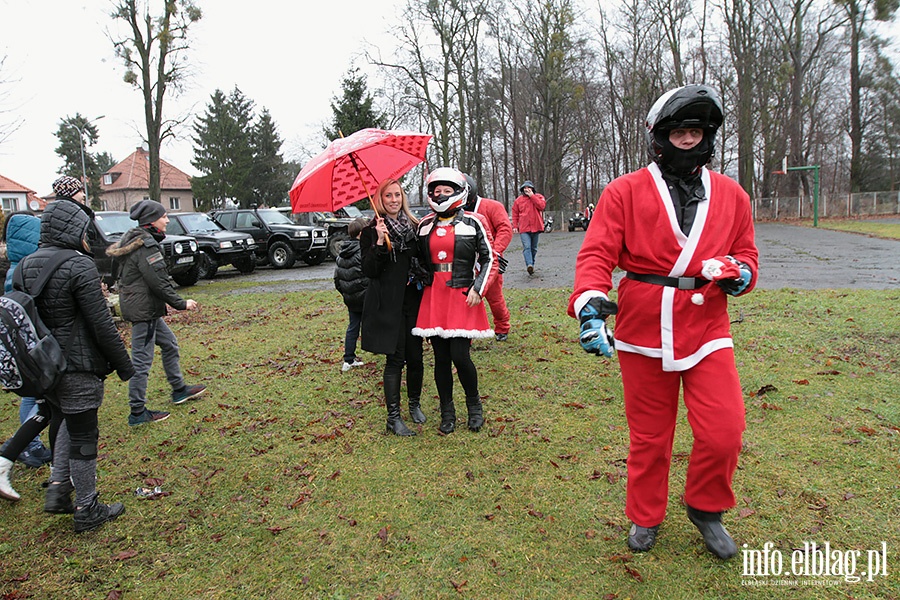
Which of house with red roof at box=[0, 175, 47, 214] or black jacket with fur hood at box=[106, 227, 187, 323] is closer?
black jacket with fur hood at box=[106, 227, 187, 323]

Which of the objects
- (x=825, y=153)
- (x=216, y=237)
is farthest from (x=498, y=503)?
(x=825, y=153)

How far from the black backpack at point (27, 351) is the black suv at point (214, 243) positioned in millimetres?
13729

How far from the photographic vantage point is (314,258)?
778 inches

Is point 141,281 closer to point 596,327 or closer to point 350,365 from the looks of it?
point 350,365

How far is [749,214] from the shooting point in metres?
2.83

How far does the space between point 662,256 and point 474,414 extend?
7.65 ft

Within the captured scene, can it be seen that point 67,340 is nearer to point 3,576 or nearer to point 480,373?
point 3,576

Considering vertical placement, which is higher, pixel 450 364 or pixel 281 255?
pixel 281 255

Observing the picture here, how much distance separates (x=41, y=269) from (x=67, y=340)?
0.43 metres

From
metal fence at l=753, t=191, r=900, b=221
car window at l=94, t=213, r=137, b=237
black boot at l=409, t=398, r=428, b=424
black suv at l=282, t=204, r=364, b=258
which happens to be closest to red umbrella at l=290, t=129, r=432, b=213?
black boot at l=409, t=398, r=428, b=424

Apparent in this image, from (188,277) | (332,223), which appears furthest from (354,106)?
(188,277)

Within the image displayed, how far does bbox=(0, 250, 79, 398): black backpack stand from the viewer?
10.4 ft

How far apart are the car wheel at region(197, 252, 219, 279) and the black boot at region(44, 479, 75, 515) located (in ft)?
44.3

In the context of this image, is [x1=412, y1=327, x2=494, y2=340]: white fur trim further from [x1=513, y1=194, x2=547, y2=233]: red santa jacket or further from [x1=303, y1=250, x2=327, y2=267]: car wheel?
[x1=303, y1=250, x2=327, y2=267]: car wheel
